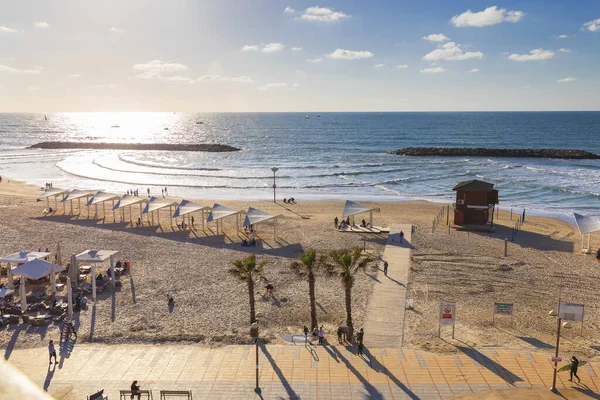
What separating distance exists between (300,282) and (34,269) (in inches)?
447

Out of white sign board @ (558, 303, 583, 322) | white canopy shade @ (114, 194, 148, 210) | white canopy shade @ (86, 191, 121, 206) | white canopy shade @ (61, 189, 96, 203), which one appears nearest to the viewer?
white sign board @ (558, 303, 583, 322)

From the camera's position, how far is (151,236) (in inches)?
1214

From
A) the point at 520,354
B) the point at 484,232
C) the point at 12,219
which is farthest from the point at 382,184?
the point at 520,354

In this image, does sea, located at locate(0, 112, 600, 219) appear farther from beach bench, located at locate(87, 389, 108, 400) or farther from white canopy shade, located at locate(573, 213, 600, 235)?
beach bench, located at locate(87, 389, 108, 400)

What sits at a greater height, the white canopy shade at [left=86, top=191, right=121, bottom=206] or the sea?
the white canopy shade at [left=86, top=191, right=121, bottom=206]

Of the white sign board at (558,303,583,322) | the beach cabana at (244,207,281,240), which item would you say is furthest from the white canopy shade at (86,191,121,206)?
the white sign board at (558,303,583,322)

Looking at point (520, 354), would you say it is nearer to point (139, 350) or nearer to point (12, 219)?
point (139, 350)

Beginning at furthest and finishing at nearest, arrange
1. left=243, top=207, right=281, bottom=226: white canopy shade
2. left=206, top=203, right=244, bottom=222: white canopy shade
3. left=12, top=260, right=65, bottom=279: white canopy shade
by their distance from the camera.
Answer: left=206, top=203, right=244, bottom=222: white canopy shade < left=243, top=207, right=281, bottom=226: white canopy shade < left=12, top=260, right=65, bottom=279: white canopy shade

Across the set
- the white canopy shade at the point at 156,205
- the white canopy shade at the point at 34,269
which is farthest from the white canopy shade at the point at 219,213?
the white canopy shade at the point at 34,269

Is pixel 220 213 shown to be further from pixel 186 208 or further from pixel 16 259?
pixel 16 259

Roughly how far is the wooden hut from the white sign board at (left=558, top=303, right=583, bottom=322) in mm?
17185

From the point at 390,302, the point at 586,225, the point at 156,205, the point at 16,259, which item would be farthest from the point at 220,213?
the point at 586,225

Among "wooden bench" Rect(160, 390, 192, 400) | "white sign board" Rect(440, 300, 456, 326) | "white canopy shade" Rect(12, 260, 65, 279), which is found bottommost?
"wooden bench" Rect(160, 390, 192, 400)

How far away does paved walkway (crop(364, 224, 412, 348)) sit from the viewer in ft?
56.1
